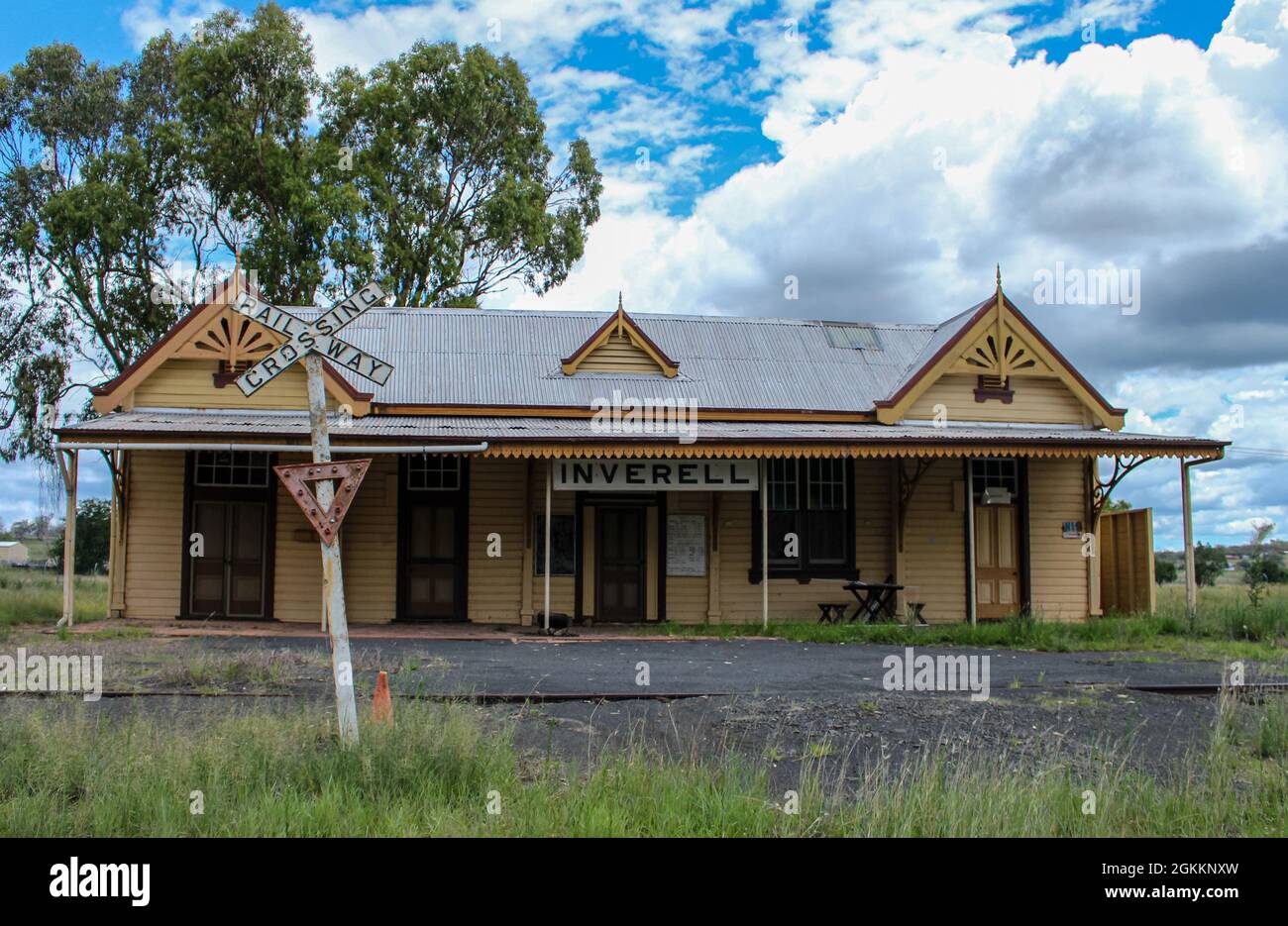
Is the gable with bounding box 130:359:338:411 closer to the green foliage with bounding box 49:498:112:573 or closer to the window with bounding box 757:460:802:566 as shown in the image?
the window with bounding box 757:460:802:566

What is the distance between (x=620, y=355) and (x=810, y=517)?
4.28 metres

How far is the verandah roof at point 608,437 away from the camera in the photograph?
48.1ft

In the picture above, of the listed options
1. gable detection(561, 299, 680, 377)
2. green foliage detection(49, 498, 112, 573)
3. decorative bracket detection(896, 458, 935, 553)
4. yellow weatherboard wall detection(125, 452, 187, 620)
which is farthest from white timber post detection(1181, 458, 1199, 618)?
green foliage detection(49, 498, 112, 573)

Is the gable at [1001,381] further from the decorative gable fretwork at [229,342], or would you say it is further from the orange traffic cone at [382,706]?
the orange traffic cone at [382,706]

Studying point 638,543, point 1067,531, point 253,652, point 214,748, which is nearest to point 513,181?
point 638,543

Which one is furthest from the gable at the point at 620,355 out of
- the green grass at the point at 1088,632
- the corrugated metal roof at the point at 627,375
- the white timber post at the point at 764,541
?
the green grass at the point at 1088,632

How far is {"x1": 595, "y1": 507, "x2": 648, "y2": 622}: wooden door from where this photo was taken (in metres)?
16.9

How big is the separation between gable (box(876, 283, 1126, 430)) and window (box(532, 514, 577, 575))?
213 inches

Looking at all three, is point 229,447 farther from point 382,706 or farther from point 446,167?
point 446,167

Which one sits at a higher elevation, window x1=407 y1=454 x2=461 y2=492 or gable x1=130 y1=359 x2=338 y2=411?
gable x1=130 y1=359 x2=338 y2=411

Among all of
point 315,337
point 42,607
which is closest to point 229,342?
point 42,607

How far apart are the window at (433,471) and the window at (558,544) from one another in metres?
1.46

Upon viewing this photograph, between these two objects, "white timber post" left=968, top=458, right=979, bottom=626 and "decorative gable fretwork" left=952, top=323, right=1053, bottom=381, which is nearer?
"white timber post" left=968, top=458, right=979, bottom=626

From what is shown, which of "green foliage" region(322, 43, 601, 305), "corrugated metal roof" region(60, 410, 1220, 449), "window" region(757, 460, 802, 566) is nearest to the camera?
"corrugated metal roof" region(60, 410, 1220, 449)
